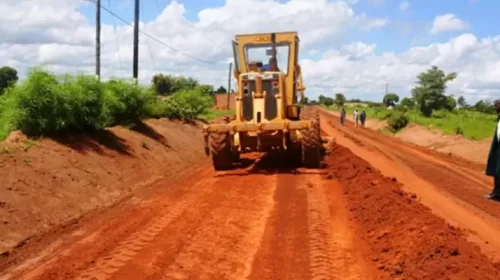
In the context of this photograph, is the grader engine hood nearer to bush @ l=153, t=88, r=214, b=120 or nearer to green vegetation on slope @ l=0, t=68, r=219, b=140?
green vegetation on slope @ l=0, t=68, r=219, b=140

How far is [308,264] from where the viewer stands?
23.1ft

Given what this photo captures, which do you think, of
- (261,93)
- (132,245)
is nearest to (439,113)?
(261,93)

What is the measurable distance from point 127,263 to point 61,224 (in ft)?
10.9

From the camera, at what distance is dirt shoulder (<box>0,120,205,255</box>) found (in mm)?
9531

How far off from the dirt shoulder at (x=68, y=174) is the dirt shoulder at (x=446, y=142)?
49.1 ft

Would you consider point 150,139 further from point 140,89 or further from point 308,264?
point 308,264

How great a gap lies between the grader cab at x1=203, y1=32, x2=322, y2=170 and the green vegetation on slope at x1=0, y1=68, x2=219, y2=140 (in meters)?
3.16

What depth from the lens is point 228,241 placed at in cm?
812

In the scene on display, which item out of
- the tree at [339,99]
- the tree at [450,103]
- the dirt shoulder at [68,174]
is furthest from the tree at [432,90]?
the tree at [339,99]

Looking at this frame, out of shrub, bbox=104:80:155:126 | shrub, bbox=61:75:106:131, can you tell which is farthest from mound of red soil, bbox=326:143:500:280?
shrub, bbox=104:80:155:126

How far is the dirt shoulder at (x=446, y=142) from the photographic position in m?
27.2

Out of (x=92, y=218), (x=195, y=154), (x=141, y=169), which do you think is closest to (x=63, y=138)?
(x=141, y=169)

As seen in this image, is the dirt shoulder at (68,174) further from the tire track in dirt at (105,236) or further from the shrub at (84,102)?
the tire track in dirt at (105,236)

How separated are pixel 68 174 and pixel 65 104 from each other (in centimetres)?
233
